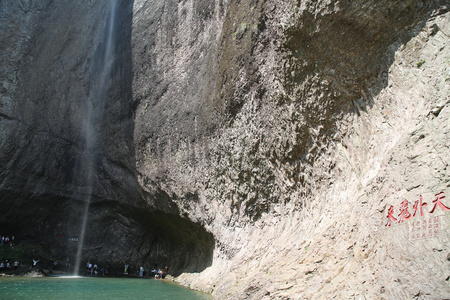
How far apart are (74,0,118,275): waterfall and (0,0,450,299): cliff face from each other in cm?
12

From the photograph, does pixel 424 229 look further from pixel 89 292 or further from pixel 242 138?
pixel 89 292

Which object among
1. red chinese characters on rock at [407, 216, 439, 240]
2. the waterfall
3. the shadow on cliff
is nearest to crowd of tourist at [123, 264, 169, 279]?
the shadow on cliff

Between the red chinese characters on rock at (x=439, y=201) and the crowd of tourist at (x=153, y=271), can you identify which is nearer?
the red chinese characters on rock at (x=439, y=201)

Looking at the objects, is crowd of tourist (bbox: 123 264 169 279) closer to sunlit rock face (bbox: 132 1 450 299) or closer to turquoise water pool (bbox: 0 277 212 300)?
sunlit rock face (bbox: 132 1 450 299)

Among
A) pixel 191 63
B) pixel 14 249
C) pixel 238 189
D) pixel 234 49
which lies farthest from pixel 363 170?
pixel 14 249

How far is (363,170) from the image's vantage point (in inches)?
287

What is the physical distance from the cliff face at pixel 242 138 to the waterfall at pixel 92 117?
0.38ft

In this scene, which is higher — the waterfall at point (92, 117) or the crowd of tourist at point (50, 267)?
the waterfall at point (92, 117)

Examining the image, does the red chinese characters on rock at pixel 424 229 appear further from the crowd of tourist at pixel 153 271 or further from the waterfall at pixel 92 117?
the waterfall at pixel 92 117

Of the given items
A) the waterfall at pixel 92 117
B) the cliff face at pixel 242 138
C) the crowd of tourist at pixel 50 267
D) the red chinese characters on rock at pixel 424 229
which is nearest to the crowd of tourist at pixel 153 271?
the crowd of tourist at pixel 50 267

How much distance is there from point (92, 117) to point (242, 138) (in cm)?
1165

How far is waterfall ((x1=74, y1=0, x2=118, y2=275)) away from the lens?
19828mm

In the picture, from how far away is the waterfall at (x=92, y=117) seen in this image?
65.1 ft

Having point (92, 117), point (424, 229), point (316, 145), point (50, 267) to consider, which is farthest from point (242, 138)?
point (50, 267)
